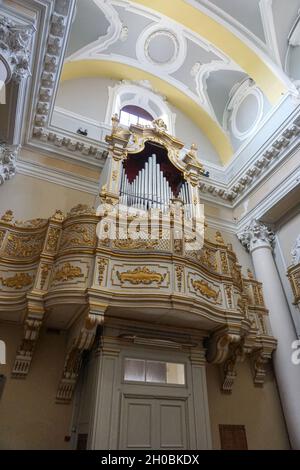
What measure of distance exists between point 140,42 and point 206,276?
27.2 ft

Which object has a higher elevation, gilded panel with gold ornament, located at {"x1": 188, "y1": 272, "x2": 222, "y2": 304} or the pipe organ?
the pipe organ

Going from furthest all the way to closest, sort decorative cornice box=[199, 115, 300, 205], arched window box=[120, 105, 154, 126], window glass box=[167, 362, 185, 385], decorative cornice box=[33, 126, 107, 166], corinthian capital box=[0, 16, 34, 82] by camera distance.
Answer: arched window box=[120, 105, 154, 126], decorative cornice box=[33, 126, 107, 166], decorative cornice box=[199, 115, 300, 205], window glass box=[167, 362, 185, 385], corinthian capital box=[0, 16, 34, 82]

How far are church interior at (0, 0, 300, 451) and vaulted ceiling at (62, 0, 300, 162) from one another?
0.05 meters

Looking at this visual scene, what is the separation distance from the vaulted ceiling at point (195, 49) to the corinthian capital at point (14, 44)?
199 inches

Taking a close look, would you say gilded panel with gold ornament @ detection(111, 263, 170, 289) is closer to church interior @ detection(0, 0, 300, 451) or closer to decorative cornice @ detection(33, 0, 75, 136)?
church interior @ detection(0, 0, 300, 451)

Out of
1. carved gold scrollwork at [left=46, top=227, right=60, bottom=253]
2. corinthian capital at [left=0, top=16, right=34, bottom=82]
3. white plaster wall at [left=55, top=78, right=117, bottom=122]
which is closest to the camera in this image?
corinthian capital at [left=0, top=16, right=34, bottom=82]

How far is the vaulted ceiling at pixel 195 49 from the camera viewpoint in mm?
8539

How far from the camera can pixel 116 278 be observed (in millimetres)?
5129

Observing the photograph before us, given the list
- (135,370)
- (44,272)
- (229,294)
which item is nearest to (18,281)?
(44,272)

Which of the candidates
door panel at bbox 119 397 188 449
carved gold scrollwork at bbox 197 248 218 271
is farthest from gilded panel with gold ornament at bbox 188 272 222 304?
door panel at bbox 119 397 188 449

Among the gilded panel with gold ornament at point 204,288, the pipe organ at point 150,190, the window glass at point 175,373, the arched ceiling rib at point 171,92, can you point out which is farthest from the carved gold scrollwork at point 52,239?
the arched ceiling rib at point 171,92

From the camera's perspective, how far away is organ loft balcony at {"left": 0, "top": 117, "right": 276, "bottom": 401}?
4.98m

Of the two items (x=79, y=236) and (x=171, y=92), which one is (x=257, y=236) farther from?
(x=171, y=92)

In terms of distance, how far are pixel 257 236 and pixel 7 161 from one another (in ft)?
21.2
